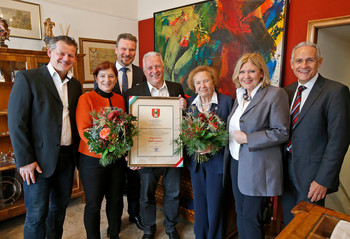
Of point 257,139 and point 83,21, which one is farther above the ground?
point 83,21

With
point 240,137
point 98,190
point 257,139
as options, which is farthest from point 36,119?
point 257,139

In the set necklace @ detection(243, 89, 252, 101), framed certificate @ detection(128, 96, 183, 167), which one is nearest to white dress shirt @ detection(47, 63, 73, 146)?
framed certificate @ detection(128, 96, 183, 167)

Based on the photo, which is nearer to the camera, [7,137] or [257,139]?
[257,139]

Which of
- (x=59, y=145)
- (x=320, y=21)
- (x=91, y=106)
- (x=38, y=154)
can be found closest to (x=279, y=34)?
(x=320, y=21)

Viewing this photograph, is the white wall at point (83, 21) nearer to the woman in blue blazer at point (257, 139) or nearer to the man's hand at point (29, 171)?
the man's hand at point (29, 171)

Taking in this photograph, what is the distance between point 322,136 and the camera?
5.49 ft

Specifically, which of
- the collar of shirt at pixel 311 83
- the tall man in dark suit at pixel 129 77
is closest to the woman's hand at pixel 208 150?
the collar of shirt at pixel 311 83

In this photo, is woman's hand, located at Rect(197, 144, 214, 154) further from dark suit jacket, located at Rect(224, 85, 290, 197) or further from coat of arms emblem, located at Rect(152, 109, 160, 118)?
coat of arms emblem, located at Rect(152, 109, 160, 118)

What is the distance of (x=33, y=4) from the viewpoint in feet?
10.8

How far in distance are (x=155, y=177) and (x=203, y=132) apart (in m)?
0.82

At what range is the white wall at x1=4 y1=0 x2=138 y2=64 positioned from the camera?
3.37m

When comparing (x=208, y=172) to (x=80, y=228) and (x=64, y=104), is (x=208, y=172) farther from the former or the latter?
(x=80, y=228)

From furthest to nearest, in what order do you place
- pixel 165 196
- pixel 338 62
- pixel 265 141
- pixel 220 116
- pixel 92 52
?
pixel 92 52 < pixel 338 62 < pixel 165 196 < pixel 220 116 < pixel 265 141

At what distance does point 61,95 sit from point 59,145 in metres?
0.42
